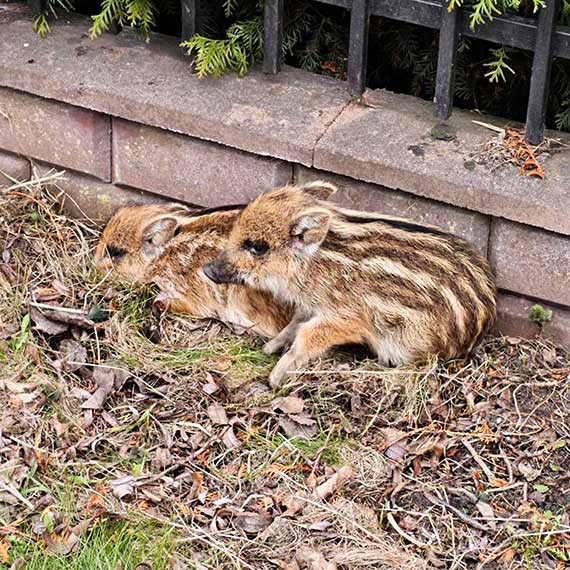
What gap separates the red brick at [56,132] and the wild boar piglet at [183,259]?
12.7 inches

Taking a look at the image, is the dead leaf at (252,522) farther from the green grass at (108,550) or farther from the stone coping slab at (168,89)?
the stone coping slab at (168,89)

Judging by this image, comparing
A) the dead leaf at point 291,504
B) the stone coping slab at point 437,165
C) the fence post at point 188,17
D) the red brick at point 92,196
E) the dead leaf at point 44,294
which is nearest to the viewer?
the dead leaf at point 291,504

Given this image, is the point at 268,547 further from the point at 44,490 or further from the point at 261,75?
the point at 261,75

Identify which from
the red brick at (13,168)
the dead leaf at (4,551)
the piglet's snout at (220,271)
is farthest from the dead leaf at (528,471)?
the red brick at (13,168)

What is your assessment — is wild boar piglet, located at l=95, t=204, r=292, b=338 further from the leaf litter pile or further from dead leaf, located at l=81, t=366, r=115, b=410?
dead leaf, located at l=81, t=366, r=115, b=410

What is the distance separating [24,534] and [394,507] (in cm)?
127

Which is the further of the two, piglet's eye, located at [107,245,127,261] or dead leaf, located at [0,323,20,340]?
piglet's eye, located at [107,245,127,261]

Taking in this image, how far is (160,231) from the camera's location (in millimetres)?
5559

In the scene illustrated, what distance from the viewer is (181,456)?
4.83 meters

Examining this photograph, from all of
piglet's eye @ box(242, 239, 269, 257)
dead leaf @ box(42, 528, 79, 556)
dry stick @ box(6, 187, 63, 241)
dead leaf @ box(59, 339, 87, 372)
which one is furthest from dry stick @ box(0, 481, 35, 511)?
dry stick @ box(6, 187, 63, 241)

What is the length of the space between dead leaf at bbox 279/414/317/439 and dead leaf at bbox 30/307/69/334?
101 centimetres

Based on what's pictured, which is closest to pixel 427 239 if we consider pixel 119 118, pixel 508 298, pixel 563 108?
pixel 508 298

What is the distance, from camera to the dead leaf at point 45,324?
5.31 metres

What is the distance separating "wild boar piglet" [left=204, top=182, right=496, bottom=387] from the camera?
5039mm
